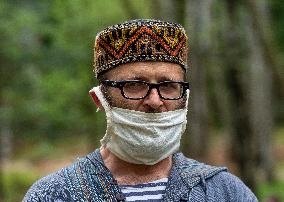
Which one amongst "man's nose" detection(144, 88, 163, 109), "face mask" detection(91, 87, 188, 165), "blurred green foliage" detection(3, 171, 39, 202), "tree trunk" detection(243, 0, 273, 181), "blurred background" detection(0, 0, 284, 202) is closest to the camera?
"man's nose" detection(144, 88, 163, 109)

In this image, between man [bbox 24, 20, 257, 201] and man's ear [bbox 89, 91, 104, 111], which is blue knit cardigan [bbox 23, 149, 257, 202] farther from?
man's ear [bbox 89, 91, 104, 111]

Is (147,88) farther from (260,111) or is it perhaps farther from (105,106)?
(260,111)

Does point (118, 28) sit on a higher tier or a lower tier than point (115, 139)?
higher

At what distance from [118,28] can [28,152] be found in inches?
1672

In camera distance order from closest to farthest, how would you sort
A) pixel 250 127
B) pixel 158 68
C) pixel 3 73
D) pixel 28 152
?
pixel 158 68
pixel 250 127
pixel 3 73
pixel 28 152

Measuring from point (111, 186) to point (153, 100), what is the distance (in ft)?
1.28

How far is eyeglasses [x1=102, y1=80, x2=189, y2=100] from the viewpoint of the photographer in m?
3.32

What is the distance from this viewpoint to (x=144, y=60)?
11.1ft

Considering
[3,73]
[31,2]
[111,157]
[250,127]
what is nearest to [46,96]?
[31,2]

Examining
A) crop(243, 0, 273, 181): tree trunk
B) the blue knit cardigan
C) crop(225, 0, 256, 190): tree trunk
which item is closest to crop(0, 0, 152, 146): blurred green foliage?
crop(225, 0, 256, 190): tree trunk

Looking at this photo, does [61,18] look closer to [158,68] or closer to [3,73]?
[3,73]

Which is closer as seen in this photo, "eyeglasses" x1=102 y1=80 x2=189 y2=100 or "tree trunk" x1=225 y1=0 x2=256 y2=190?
"eyeglasses" x1=102 y1=80 x2=189 y2=100

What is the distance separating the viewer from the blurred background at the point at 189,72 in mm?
11742

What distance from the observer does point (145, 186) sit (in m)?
3.40
